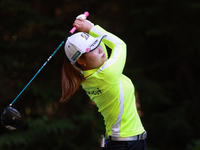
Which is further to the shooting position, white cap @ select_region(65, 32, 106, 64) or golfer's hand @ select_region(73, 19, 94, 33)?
golfer's hand @ select_region(73, 19, 94, 33)

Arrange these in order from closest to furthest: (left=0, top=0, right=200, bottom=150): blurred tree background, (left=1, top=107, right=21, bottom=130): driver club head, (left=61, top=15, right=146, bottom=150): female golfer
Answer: (left=61, top=15, right=146, bottom=150): female golfer < (left=1, top=107, right=21, bottom=130): driver club head < (left=0, top=0, right=200, bottom=150): blurred tree background

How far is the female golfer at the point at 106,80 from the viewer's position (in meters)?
2.07

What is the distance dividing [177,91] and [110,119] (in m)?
3.71

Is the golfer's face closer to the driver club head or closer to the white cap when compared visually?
the white cap

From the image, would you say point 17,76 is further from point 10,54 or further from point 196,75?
point 196,75

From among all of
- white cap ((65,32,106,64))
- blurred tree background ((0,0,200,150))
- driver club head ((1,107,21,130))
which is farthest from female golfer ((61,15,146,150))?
blurred tree background ((0,0,200,150))

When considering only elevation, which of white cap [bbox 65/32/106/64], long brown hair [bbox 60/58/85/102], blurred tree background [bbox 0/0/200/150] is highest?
white cap [bbox 65/32/106/64]

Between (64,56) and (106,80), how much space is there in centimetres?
242

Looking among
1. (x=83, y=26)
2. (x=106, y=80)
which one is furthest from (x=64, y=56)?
(x=106, y=80)

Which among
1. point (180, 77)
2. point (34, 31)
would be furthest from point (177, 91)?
point (34, 31)

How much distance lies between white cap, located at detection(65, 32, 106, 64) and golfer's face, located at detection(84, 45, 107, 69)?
0.05 meters

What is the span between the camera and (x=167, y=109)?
5.26 meters

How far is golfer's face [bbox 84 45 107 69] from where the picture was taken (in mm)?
2098

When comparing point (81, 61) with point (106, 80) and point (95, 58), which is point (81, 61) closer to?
point (95, 58)
